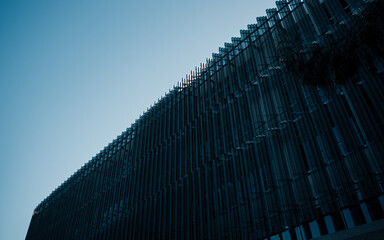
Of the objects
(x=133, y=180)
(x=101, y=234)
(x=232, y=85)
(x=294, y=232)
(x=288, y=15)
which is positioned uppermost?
(x=288, y=15)

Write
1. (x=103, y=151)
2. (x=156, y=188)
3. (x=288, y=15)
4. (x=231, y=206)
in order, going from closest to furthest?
(x=231, y=206) < (x=288, y=15) < (x=156, y=188) < (x=103, y=151)

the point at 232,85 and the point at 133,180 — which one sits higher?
the point at 232,85

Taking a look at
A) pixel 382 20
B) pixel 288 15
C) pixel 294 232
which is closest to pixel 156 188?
pixel 294 232

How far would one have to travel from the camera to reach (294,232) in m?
15.3

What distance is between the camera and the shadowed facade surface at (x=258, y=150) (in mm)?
14203

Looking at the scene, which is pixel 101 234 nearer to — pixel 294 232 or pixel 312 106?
pixel 294 232

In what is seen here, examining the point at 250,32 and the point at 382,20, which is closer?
the point at 382,20

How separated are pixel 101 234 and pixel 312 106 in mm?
22685

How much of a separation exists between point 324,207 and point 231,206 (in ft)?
19.6

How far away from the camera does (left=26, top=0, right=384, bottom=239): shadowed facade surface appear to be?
1420 cm

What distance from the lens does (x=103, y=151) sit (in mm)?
36062

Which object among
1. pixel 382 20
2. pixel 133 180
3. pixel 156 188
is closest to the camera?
pixel 382 20

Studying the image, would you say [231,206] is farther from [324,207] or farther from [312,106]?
[312,106]

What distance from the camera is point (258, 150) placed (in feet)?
60.8
